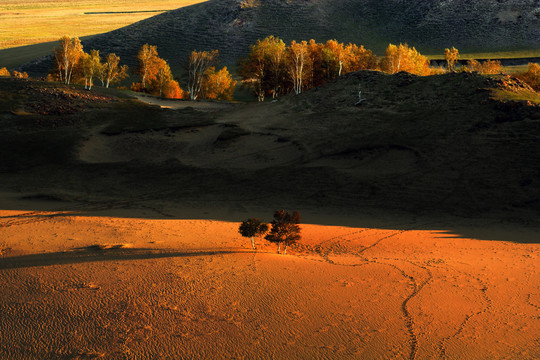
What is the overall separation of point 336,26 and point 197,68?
63.2 m

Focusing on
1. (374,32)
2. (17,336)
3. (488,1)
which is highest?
(488,1)

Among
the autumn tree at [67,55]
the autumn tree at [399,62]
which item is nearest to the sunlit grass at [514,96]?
the autumn tree at [399,62]

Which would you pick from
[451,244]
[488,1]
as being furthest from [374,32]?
[451,244]

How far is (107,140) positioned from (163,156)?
661 cm

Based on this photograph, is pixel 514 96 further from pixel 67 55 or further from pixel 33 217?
pixel 67 55

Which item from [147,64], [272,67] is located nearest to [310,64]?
[272,67]

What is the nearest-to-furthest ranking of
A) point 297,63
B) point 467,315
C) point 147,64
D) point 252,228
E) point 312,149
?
1. point 467,315
2. point 252,228
3. point 312,149
4. point 297,63
5. point 147,64

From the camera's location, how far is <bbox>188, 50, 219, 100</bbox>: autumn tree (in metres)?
72.4

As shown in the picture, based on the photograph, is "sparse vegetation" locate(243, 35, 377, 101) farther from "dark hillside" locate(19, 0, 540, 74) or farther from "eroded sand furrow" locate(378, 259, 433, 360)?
"eroded sand furrow" locate(378, 259, 433, 360)

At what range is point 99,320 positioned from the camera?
10305 millimetres

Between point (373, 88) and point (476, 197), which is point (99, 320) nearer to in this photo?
point (476, 197)

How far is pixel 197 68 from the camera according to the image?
75188 millimetres

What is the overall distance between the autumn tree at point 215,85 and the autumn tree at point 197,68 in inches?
41.5

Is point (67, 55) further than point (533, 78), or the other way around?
point (67, 55)
